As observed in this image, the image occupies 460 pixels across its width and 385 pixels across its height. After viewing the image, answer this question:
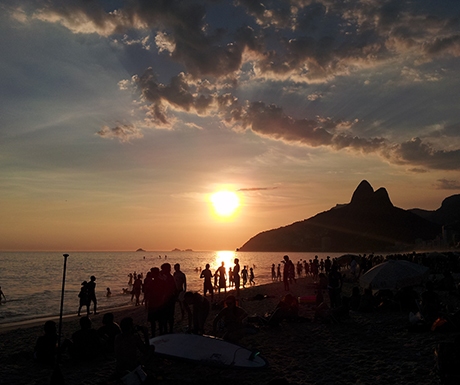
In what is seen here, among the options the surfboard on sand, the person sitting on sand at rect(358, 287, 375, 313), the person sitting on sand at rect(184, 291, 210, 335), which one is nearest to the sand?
the surfboard on sand

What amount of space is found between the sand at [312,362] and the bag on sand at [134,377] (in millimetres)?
728

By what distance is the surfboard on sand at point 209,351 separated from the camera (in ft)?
27.1

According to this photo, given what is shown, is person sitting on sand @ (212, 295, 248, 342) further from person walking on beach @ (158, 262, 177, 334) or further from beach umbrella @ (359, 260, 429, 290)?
beach umbrella @ (359, 260, 429, 290)

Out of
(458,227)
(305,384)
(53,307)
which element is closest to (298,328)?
(305,384)

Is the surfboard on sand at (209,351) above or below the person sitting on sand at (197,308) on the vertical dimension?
below

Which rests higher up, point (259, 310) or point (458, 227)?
point (458, 227)

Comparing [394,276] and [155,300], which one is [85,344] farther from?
[394,276]

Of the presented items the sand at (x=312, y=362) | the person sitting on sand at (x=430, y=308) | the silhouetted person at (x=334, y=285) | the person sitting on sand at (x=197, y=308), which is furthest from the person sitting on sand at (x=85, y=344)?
the person sitting on sand at (x=430, y=308)

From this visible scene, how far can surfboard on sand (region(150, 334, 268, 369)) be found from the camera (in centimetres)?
825

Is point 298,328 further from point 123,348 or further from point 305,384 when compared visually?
point 123,348

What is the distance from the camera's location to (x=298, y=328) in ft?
40.3

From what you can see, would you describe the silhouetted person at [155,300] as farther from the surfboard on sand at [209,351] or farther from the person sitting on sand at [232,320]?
the person sitting on sand at [232,320]

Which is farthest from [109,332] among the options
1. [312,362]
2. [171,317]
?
[312,362]

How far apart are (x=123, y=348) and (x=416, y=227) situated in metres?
219
